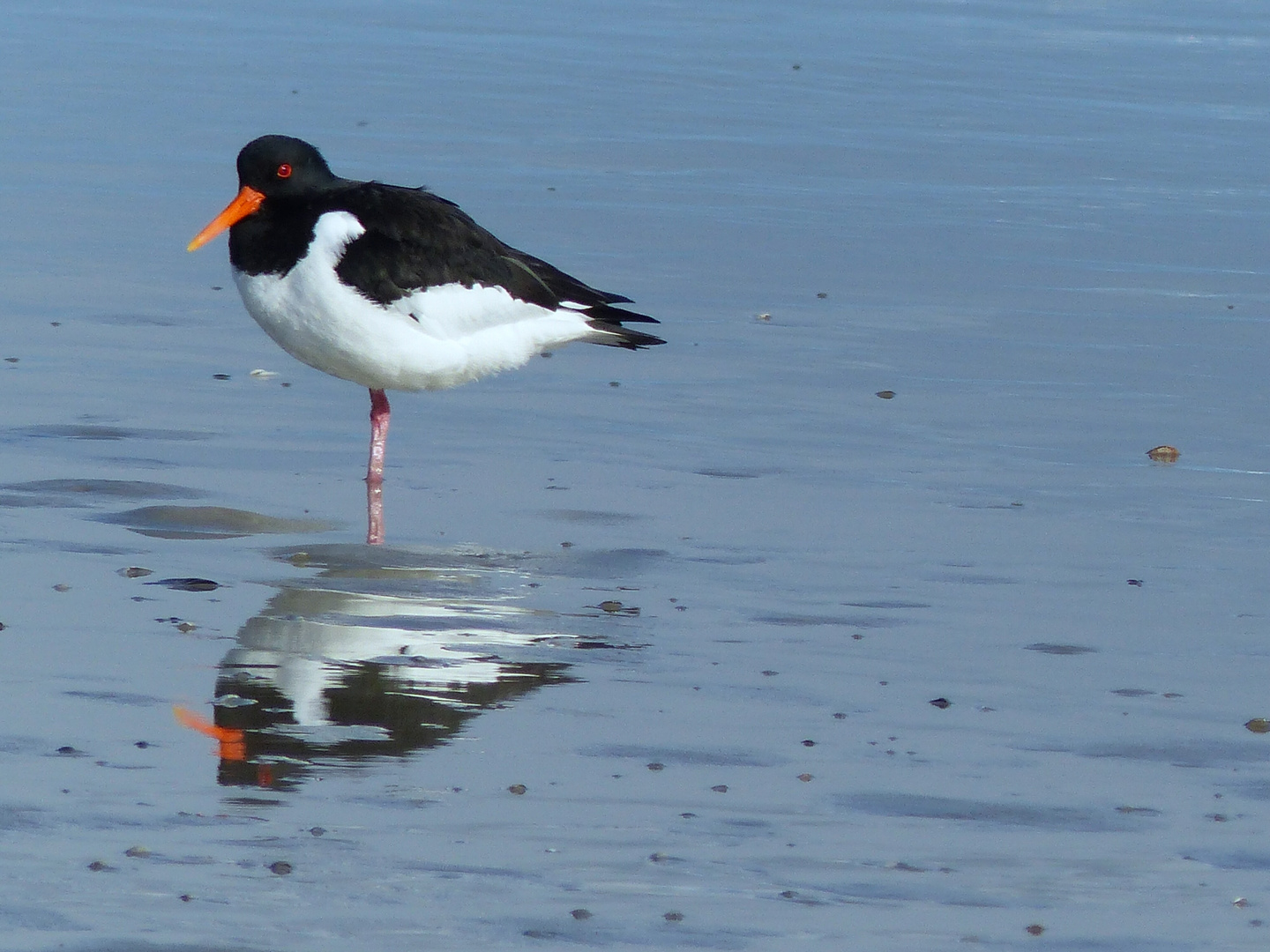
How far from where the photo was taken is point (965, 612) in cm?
630

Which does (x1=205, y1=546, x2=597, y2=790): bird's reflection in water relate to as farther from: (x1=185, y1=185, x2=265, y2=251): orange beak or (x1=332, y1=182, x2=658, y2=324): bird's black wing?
(x1=185, y1=185, x2=265, y2=251): orange beak

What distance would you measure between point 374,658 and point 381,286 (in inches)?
86.0

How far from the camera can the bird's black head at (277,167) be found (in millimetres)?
7754

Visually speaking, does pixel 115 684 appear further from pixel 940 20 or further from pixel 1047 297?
pixel 940 20

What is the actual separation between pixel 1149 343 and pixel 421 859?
6.34m

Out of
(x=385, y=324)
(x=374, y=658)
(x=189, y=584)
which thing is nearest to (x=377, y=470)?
(x=385, y=324)

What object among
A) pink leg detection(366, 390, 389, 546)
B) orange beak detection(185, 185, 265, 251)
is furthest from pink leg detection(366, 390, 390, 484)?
orange beak detection(185, 185, 265, 251)

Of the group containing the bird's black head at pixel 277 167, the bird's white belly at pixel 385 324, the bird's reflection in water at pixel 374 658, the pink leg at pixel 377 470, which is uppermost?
the bird's black head at pixel 277 167

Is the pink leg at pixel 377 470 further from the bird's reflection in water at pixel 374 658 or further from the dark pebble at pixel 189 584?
the dark pebble at pixel 189 584

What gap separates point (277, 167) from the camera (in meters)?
7.77

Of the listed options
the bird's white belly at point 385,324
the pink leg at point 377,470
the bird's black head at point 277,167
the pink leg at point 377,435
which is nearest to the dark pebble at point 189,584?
the pink leg at point 377,470

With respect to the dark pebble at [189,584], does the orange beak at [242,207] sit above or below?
above

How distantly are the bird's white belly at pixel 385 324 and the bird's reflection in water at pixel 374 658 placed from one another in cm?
107

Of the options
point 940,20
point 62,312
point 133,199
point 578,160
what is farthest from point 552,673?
point 940,20
